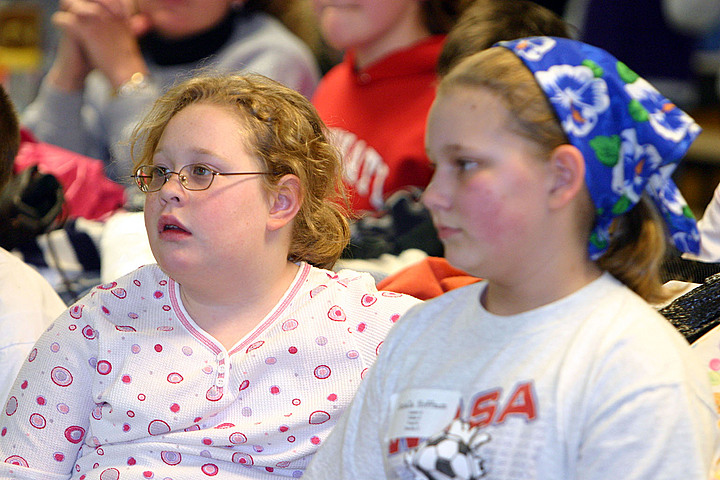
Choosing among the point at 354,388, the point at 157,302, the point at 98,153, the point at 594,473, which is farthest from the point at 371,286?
the point at 98,153

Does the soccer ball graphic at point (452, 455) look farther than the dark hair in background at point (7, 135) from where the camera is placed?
No

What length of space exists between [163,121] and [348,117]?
106 centimetres

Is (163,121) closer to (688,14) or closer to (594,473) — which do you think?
(594,473)

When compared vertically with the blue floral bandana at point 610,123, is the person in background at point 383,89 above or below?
below

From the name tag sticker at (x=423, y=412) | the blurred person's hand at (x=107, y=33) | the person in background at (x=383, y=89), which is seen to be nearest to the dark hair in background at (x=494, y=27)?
the person in background at (x=383, y=89)

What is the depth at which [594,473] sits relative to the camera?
76cm

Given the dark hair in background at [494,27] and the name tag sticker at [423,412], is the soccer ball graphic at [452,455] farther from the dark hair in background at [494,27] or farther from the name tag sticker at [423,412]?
the dark hair in background at [494,27]

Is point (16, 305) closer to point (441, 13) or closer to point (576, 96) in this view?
point (576, 96)

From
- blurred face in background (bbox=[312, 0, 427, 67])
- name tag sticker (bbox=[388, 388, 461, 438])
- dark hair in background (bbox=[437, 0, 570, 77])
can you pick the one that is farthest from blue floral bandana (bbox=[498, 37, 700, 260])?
blurred face in background (bbox=[312, 0, 427, 67])

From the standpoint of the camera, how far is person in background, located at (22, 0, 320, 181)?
7.91ft

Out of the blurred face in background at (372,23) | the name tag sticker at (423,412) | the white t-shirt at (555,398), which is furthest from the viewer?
the blurred face in background at (372,23)

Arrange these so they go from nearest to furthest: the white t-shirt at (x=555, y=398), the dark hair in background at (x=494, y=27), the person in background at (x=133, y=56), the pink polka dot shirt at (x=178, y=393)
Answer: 1. the white t-shirt at (x=555, y=398)
2. the pink polka dot shirt at (x=178, y=393)
3. the dark hair in background at (x=494, y=27)
4. the person in background at (x=133, y=56)

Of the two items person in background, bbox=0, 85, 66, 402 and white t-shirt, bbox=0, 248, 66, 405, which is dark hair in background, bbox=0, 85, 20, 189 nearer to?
person in background, bbox=0, 85, 66, 402

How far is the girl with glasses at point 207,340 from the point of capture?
1.10m
